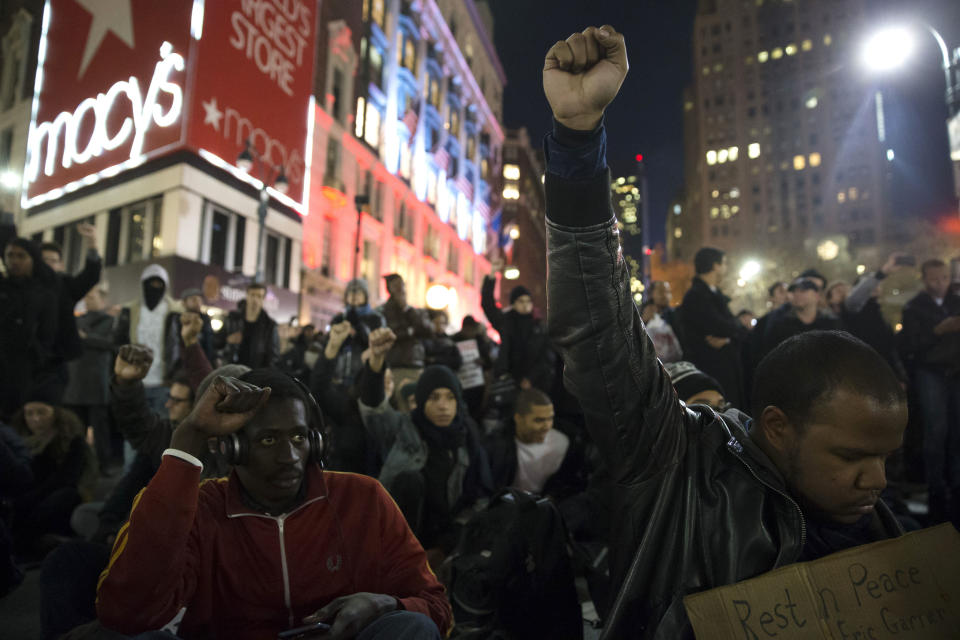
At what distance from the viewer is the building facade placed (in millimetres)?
83188

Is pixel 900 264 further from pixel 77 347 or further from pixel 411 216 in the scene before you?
pixel 411 216

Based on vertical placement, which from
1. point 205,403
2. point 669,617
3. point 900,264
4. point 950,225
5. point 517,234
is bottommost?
point 669,617

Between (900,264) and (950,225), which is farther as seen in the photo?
(950,225)

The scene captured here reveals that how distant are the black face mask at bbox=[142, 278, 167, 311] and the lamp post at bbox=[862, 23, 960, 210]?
10354 millimetres

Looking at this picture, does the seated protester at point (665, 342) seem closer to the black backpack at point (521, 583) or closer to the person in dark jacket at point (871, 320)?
the person in dark jacket at point (871, 320)

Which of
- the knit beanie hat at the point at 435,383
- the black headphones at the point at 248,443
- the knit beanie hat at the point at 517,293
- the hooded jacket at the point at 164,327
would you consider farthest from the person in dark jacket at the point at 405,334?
the black headphones at the point at 248,443

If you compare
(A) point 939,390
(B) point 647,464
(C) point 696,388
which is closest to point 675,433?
(B) point 647,464

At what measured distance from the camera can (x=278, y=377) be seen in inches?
92.0

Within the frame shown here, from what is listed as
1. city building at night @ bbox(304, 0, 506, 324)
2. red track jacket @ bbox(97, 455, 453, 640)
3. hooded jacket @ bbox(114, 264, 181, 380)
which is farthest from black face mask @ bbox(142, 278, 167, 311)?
red track jacket @ bbox(97, 455, 453, 640)

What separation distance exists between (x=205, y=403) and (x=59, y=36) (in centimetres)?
2308

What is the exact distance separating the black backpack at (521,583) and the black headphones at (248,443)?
0.98 metres

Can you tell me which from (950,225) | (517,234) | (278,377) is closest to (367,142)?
(950,225)

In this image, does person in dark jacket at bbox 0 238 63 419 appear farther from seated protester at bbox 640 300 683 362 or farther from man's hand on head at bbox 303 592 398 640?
seated protester at bbox 640 300 683 362

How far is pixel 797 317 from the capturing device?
578 cm
